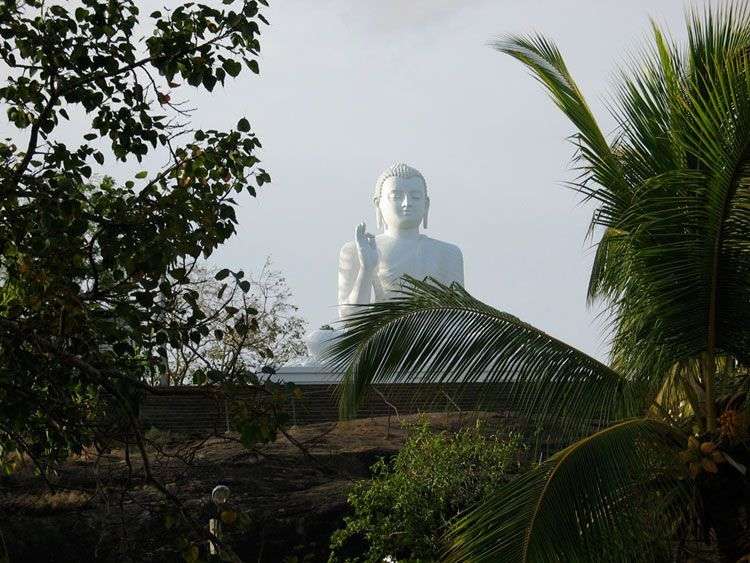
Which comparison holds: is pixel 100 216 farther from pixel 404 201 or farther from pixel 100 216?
pixel 404 201

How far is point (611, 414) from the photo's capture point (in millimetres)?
7770

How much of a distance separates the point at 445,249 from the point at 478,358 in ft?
47.0

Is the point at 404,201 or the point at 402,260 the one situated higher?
the point at 404,201

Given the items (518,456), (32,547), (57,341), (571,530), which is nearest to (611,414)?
(571,530)

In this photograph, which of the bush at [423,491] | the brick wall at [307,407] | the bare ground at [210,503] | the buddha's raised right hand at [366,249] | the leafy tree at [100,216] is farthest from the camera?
the buddha's raised right hand at [366,249]

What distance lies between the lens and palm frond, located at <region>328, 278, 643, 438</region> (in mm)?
7789

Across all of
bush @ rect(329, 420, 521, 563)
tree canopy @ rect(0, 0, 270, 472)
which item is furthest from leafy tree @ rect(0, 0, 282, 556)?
bush @ rect(329, 420, 521, 563)

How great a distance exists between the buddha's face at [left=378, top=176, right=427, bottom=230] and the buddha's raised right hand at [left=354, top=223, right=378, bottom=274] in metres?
0.89

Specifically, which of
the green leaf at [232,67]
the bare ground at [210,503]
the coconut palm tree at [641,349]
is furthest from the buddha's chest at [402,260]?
the green leaf at [232,67]

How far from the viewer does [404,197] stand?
21953 mm

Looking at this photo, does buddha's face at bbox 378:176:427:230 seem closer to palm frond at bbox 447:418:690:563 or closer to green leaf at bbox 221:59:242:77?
palm frond at bbox 447:418:690:563

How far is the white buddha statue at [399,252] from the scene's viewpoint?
21.7m

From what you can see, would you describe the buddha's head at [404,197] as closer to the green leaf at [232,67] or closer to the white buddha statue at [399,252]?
the white buddha statue at [399,252]

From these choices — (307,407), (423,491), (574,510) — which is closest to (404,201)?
(307,407)
